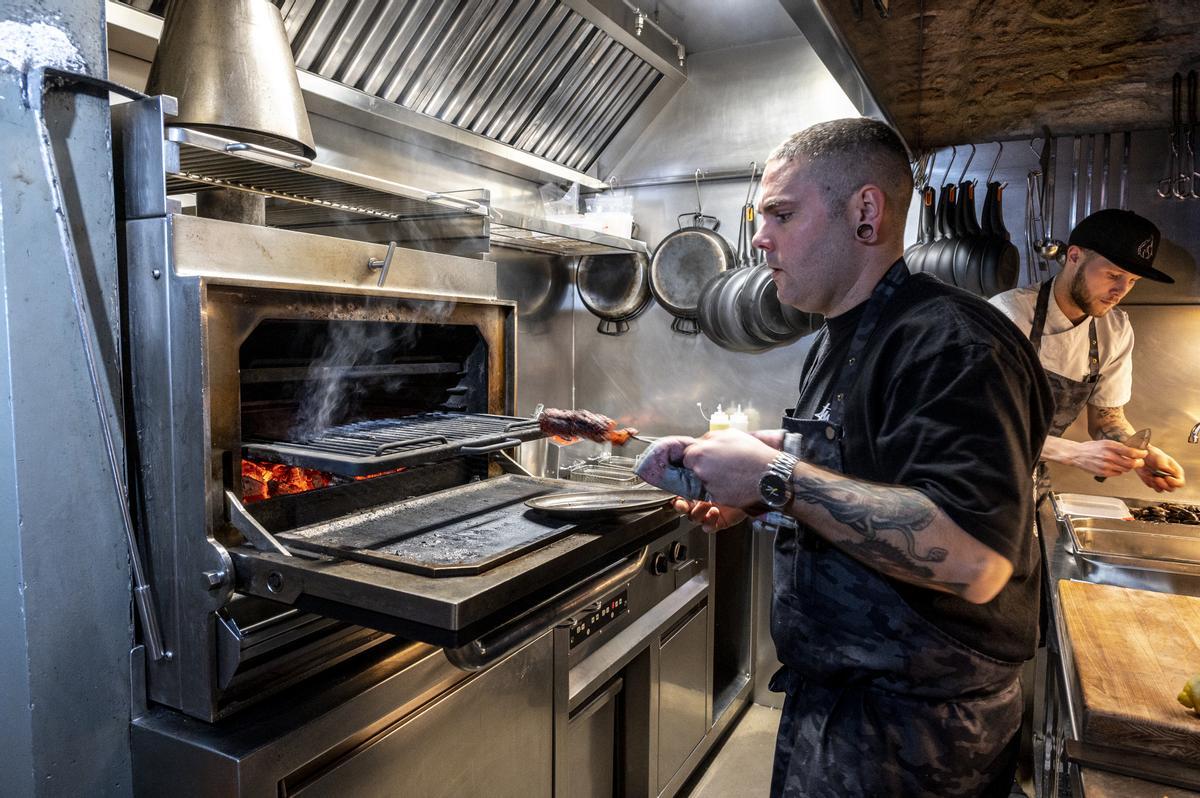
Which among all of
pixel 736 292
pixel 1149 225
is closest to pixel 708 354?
pixel 736 292

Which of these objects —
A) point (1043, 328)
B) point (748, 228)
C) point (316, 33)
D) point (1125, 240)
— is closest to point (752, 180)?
point (748, 228)

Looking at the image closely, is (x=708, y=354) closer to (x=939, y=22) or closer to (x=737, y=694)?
(x=737, y=694)

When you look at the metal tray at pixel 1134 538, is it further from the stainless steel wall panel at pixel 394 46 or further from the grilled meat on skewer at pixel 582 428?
the stainless steel wall panel at pixel 394 46

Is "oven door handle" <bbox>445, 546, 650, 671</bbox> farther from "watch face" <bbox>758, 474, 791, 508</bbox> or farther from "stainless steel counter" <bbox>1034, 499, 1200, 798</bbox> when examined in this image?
"stainless steel counter" <bbox>1034, 499, 1200, 798</bbox>

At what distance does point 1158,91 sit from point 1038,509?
1.66 m

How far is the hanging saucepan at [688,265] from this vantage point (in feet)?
13.3

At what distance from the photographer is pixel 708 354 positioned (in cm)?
418

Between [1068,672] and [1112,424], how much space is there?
2008 mm

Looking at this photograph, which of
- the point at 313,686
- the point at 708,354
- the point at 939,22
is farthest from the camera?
the point at 708,354

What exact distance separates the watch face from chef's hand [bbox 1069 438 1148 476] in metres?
2.22

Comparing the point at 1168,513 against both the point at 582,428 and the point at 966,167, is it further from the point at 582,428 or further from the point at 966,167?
the point at 582,428

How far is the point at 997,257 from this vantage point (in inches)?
135

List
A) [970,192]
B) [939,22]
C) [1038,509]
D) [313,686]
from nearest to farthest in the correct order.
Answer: [313,686]
[939,22]
[1038,509]
[970,192]

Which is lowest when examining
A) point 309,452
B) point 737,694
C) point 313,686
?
A: point 737,694
